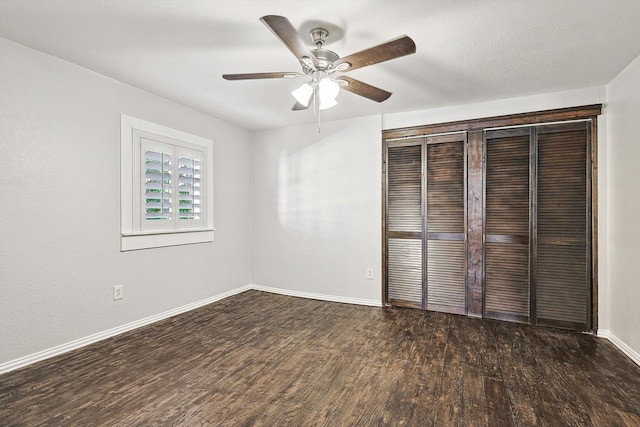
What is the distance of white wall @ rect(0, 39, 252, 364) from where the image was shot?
90.4 inches

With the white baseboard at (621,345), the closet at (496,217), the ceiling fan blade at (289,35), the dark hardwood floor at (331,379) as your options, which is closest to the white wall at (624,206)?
the white baseboard at (621,345)

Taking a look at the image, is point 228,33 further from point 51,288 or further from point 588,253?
point 588,253

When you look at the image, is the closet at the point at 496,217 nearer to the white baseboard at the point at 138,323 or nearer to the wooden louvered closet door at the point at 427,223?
the wooden louvered closet door at the point at 427,223

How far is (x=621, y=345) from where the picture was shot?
2.68 m

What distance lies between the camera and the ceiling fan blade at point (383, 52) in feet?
5.43

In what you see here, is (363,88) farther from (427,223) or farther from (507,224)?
(507,224)

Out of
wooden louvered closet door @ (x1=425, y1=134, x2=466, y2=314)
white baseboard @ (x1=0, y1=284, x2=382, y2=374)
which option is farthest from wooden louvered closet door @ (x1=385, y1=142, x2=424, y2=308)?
white baseboard @ (x1=0, y1=284, x2=382, y2=374)

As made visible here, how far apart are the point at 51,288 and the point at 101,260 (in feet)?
1.36

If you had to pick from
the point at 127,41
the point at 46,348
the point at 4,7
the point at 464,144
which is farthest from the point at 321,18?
the point at 46,348

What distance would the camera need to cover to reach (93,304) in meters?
2.77

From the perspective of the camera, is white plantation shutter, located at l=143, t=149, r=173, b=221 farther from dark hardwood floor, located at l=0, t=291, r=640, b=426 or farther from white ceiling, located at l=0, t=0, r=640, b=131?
dark hardwood floor, located at l=0, t=291, r=640, b=426

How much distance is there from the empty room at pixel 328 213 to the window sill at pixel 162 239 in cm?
3

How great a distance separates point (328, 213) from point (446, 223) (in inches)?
57.9

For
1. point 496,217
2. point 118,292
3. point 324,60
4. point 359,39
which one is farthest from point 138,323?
point 496,217
